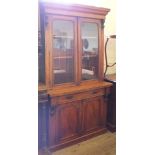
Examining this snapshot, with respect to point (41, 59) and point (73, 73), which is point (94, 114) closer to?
point (73, 73)

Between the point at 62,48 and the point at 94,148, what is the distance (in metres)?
1.38

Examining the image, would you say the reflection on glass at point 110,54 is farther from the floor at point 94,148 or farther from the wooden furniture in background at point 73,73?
the floor at point 94,148

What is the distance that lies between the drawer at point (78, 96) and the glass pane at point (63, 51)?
0.23 meters

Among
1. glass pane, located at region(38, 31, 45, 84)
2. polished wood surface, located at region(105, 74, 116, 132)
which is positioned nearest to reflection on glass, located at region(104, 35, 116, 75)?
polished wood surface, located at region(105, 74, 116, 132)

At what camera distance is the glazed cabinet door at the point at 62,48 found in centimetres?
245

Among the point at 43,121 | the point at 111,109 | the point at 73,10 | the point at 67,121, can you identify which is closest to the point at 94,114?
the point at 111,109
